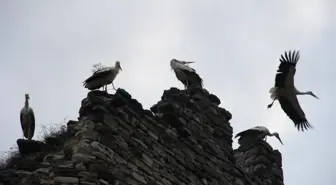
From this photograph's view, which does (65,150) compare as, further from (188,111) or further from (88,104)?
(188,111)

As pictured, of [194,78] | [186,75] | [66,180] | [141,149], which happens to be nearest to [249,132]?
[194,78]

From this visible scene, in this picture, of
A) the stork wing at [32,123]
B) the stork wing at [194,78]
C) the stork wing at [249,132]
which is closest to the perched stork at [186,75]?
the stork wing at [194,78]

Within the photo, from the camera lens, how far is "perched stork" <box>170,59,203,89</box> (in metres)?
11.7

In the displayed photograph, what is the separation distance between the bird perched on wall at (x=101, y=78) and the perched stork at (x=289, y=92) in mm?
4391

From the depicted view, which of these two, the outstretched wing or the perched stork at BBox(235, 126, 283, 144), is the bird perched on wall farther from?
the perched stork at BBox(235, 126, 283, 144)

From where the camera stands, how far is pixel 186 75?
39.3ft

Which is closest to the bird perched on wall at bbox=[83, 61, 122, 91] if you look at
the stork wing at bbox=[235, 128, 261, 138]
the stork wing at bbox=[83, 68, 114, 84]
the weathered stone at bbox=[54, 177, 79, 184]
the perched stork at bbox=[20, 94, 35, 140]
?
the stork wing at bbox=[83, 68, 114, 84]

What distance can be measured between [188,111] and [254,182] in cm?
118

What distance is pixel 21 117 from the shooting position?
42.8 feet

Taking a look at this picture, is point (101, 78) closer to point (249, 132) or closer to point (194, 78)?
point (194, 78)

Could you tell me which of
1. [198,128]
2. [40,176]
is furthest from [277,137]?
[40,176]

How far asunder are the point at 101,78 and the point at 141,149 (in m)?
1.06

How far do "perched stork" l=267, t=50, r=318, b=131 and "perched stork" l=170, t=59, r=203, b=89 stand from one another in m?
1.65

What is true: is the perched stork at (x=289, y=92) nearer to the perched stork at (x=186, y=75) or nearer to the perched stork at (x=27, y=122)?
the perched stork at (x=186, y=75)
